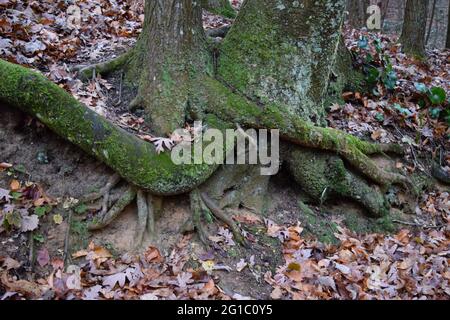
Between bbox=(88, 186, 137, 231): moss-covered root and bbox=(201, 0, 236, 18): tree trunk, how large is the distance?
16.6 ft

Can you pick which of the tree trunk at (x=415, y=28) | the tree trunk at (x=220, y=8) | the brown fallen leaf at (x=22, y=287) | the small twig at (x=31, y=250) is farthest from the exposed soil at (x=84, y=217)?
the tree trunk at (x=415, y=28)

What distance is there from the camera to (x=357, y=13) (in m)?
13.1

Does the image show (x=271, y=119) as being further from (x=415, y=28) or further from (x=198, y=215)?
(x=415, y=28)

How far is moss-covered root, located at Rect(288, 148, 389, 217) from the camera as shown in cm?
546

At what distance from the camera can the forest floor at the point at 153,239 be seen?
13.6 ft

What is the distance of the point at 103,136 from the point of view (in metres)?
4.40

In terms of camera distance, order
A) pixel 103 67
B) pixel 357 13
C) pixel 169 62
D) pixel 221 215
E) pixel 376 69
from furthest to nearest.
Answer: pixel 357 13 < pixel 376 69 < pixel 103 67 < pixel 169 62 < pixel 221 215

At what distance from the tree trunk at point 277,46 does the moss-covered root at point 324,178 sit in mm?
637

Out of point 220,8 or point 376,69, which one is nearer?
point 376,69

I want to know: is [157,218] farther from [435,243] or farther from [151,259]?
[435,243]

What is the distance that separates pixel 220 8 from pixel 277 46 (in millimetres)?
3580

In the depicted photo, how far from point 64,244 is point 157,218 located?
98 cm

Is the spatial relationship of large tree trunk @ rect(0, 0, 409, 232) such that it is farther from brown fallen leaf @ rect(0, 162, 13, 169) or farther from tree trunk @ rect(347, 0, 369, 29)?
tree trunk @ rect(347, 0, 369, 29)

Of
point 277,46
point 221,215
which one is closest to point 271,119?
point 277,46
